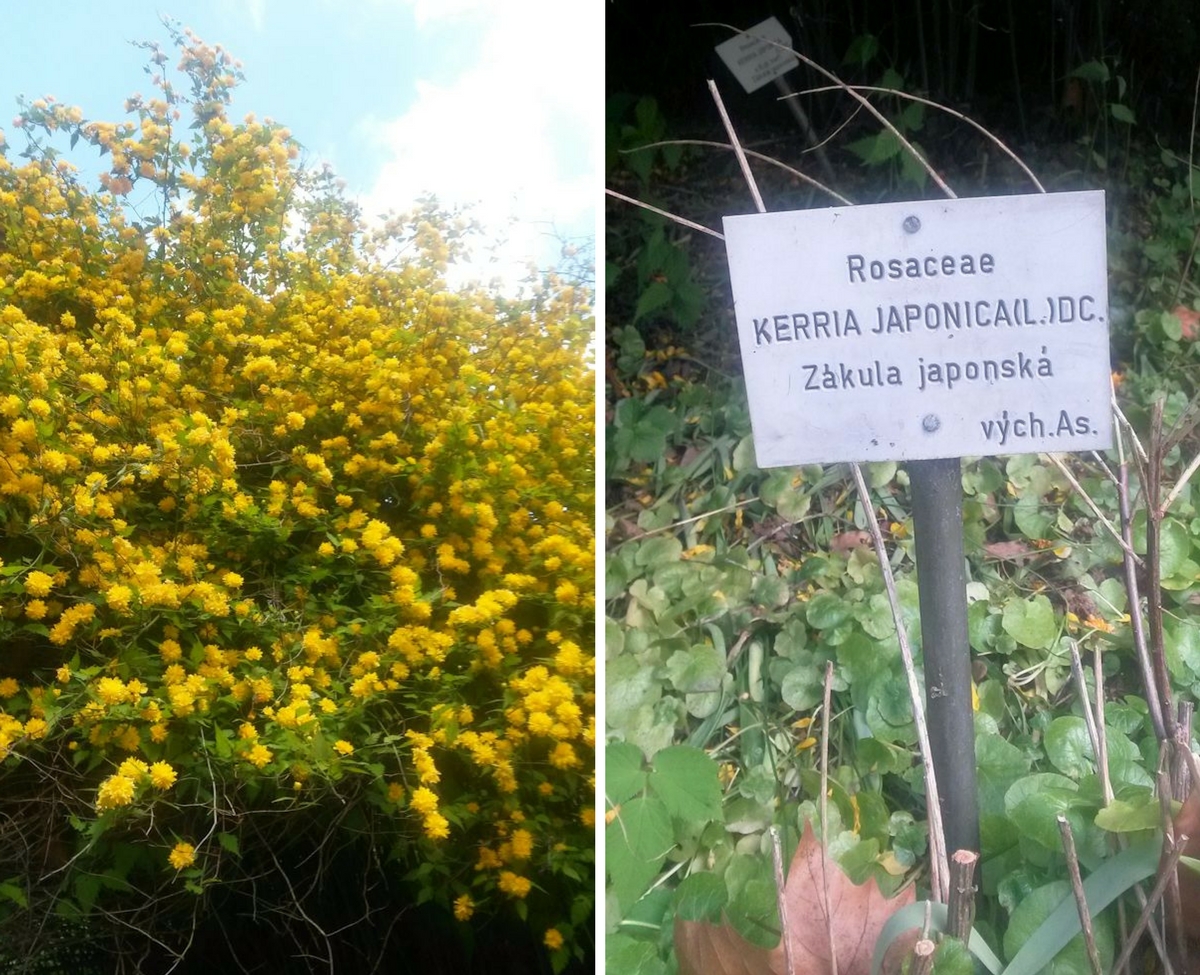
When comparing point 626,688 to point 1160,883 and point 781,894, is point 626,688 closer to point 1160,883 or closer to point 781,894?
point 781,894

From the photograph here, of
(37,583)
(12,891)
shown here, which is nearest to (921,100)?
(37,583)

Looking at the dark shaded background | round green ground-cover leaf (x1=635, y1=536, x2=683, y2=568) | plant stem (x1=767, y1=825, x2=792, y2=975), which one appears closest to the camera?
plant stem (x1=767, y1=825, x2=792, y2=975)

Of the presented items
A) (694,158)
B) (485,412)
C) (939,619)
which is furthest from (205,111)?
(939,619)

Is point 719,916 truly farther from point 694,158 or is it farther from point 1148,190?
point 1148,190

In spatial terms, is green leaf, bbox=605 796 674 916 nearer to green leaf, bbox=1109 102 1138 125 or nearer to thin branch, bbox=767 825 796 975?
thin branch, bbox=767 825 796 975

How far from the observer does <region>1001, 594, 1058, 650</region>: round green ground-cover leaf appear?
1.08 meters

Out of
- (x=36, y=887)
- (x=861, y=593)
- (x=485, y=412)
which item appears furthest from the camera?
(x=861, y=593)

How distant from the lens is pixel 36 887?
2.51ft

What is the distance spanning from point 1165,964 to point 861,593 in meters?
0.45

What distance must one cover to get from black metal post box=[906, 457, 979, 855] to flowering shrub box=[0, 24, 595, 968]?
30cm

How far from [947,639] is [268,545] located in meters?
0.59

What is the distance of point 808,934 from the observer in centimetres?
86

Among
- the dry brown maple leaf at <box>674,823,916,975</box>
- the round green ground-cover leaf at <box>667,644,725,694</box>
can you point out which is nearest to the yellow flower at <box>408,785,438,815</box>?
the dry brown maple leaf at <box>674,823,916,975</box>

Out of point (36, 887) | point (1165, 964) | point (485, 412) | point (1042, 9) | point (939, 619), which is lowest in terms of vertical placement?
point (1165, 964)
